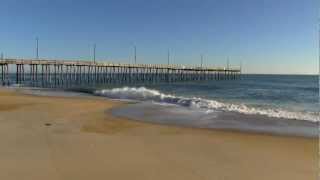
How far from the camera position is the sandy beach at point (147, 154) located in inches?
238

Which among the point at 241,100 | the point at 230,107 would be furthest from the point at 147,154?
the point at 241,100

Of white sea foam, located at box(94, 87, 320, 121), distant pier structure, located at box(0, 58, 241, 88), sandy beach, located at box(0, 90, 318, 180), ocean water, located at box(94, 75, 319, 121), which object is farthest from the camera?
distant pier structure, located at box(0, 58, 241, 88)

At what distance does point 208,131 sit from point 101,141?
124 inches

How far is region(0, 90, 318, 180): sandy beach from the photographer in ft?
19.8

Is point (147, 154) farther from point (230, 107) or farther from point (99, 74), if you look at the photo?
point (99, 74)

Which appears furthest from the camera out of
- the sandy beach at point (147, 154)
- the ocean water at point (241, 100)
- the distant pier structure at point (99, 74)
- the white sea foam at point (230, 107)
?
the distant pier structure at point (99, 74)

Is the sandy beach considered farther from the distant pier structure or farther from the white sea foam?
the distant pier structure

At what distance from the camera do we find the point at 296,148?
8.34m

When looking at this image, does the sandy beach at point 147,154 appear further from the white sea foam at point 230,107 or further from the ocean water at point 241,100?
the ocean water at point 241,100

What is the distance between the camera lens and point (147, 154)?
24.2ft

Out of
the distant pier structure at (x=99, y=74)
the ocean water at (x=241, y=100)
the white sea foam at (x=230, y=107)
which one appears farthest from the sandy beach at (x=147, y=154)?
the distant pier structure at (x=99, y=74)

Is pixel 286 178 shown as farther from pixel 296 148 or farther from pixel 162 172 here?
pixel 296 148

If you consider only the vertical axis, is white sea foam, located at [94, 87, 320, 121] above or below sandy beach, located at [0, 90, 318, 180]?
below

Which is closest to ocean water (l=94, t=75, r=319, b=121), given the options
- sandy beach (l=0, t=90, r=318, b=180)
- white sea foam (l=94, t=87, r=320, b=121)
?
white sea foam (l=94, t=87, r=320, b=121)
